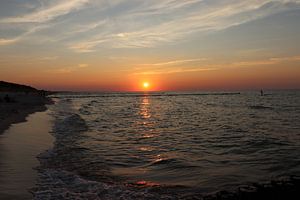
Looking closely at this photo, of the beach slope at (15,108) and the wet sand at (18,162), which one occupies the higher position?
the beach slope at (15,108)

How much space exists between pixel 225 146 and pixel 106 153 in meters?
6.05

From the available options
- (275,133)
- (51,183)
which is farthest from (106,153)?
Result: (275,133)

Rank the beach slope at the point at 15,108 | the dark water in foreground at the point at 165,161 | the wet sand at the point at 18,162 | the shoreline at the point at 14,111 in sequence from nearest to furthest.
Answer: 1. the wet sand at the point at 18,162
2. the dark water in foreground at the point at 165,161
3. the shoreline at the point at 14,111
4. the beach slope at the point at 15,108

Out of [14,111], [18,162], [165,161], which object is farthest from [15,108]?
[165,161]

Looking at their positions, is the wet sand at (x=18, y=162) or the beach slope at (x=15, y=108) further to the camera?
the beach slope at (x=15, y=108)

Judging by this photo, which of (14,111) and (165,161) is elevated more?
(14,111)

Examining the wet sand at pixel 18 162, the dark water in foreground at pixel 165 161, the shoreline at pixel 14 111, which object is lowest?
the dark water in foreground at pixel 165 161

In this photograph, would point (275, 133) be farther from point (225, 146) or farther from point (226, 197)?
point (226, 197)

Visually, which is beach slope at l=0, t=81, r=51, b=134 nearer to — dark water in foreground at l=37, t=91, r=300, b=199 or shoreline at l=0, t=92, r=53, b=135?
shoreline at l=0, t=92, r=53, b=135

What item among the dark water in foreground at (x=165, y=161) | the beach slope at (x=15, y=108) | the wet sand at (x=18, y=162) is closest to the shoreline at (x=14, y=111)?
the beach slope at (x=15, y=108)

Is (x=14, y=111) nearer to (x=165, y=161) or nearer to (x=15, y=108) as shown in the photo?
(x=15, y=108)

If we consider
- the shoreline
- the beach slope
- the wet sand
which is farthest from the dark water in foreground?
the beach slope

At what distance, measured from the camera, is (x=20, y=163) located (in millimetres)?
10883

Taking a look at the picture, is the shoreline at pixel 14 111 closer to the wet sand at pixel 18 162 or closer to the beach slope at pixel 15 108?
the beach slope at pixel 15 108
